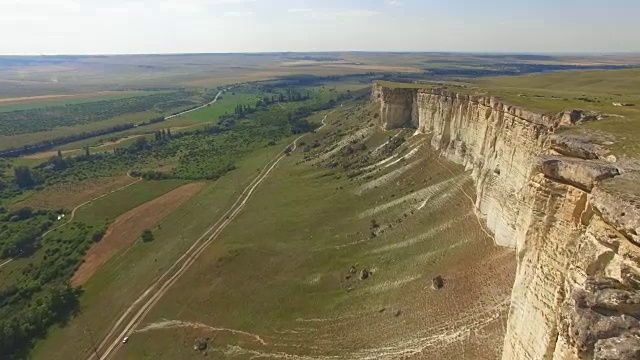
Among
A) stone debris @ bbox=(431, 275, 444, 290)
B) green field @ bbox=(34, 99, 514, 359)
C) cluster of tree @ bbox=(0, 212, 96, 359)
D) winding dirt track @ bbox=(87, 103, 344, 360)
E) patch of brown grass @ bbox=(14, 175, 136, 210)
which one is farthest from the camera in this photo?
patch of brown grass @ bbox=(14, 175, 136, 210)

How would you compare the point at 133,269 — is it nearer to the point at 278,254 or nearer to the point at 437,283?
the point at 278,254

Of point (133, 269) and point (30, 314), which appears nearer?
point (30, 314)

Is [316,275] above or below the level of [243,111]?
above

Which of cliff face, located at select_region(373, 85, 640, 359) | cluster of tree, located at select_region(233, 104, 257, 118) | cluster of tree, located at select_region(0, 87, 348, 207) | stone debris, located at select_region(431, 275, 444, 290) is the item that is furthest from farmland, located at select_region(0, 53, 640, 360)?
cluster of tree, located at select_region(233, 104, 257, 118)

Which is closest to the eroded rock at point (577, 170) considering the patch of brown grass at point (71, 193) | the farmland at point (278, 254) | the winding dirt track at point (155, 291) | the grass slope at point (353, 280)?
the farmland at point (278, 254)

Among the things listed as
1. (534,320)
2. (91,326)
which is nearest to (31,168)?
(91,326)

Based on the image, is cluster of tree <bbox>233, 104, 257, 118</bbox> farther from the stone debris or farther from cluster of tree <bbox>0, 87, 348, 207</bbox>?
the stone debris

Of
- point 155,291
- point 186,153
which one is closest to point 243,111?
point 186,153

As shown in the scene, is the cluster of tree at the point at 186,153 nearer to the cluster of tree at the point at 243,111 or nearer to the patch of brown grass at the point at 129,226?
the cluster of tree at the point at 243,111
